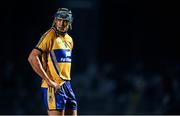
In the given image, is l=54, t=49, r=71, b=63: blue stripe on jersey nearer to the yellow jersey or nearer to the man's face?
the yellow jersey

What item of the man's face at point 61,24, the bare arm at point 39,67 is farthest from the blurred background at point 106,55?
the bare arm at point 39,67

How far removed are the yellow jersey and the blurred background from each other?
6289 millimetres

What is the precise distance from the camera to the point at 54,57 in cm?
712

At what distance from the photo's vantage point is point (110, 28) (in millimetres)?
14047

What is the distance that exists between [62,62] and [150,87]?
7052 mm

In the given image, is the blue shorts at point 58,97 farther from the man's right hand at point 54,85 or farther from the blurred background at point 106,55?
the blurred background at point 106,55

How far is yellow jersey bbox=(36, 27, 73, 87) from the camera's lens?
23.4ft

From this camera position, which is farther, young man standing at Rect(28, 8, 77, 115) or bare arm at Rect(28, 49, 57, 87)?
young man standing at Rect(28, 8, 77, 115)

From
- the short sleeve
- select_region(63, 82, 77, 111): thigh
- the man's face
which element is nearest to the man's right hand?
select_region(63, 82, 77, 111): thigh

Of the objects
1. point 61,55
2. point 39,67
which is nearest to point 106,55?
point 61,55

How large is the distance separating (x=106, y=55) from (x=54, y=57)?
6997 millimetres

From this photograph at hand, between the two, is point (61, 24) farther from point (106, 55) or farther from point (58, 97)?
point (106, 55)

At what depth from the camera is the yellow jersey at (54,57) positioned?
7.13 metres

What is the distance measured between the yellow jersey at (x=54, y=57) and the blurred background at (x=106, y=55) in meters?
6.29
